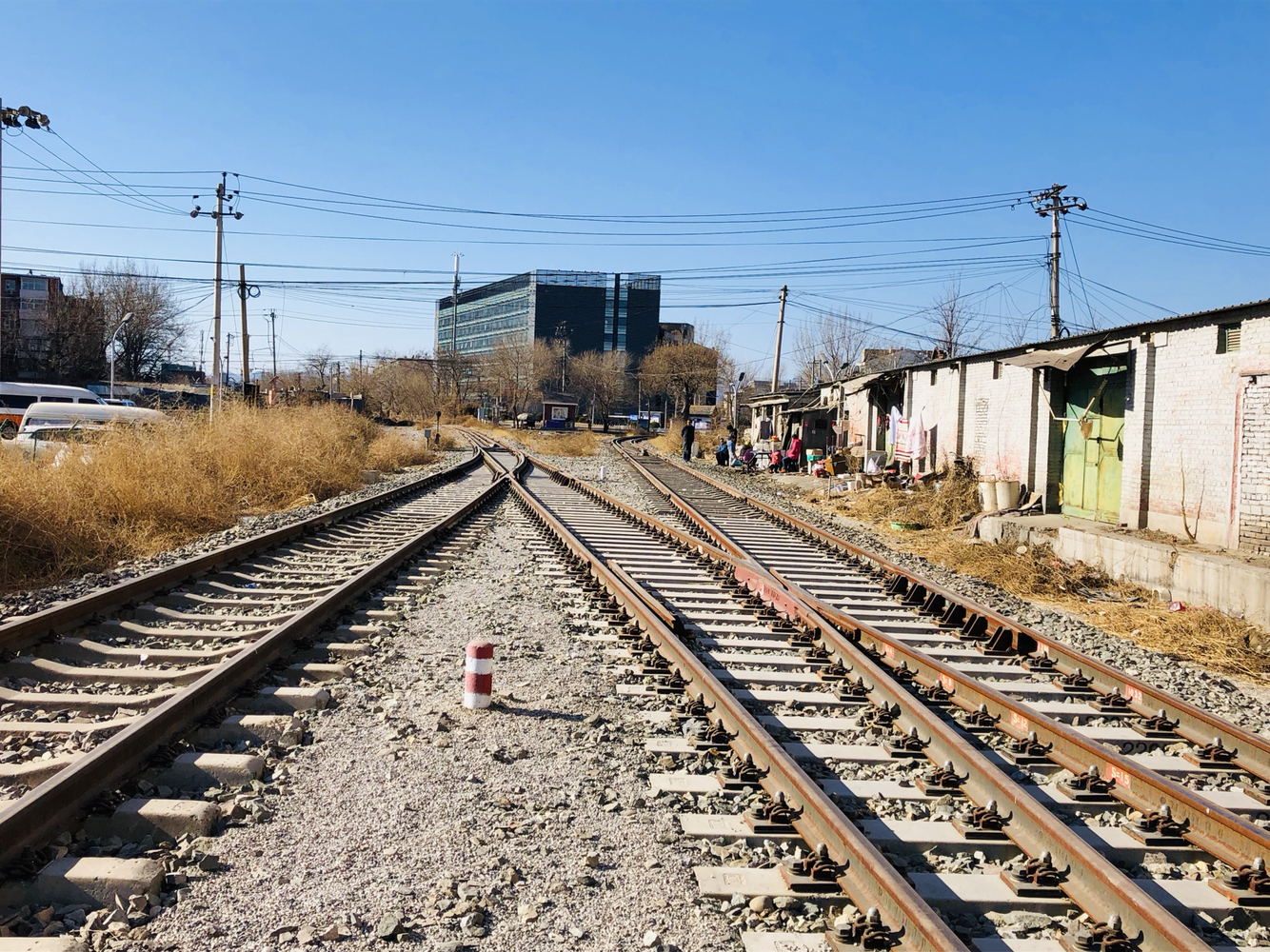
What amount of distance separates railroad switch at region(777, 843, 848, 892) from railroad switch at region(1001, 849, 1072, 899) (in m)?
0.66

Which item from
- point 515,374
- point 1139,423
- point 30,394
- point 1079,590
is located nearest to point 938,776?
point 1079,590

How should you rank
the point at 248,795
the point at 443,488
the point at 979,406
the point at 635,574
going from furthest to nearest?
the point at 443,488 < the point at 979,406 < the point at 635,574 < the point at 248,795

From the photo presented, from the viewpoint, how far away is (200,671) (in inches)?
231

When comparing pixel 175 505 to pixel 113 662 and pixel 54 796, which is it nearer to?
pixel 113 662

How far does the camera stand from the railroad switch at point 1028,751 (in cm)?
520

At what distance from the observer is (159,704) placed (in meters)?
5.36

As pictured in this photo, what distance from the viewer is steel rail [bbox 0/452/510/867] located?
357 cm

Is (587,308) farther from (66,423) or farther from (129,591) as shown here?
(129,591)

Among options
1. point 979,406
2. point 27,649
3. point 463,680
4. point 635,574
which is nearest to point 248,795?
point 463,680

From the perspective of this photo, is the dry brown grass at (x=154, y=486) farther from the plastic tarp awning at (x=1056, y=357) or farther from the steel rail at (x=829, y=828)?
the plastic tarp awning at (x=1056, y=357)

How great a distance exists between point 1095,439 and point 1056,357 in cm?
145

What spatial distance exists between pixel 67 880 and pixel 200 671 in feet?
8.38

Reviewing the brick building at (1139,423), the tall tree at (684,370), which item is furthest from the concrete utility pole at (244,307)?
the tall tree at (684,370)

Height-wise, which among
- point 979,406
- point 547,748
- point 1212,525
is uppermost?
point 979,406
